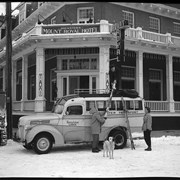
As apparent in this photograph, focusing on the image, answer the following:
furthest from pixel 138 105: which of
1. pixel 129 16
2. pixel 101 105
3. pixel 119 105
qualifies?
pixel 129 16

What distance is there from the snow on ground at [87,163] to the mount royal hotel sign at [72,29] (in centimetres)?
732

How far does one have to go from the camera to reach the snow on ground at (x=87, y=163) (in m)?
7.90

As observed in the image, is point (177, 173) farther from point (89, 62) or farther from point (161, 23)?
point (161, 23)

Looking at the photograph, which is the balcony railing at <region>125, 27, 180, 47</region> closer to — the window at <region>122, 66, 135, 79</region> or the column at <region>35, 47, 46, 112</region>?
the window at <region>122, 66, 135, 79</region>

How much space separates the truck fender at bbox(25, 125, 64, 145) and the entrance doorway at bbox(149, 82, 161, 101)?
1273 centimetres

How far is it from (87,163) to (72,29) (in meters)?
10.1

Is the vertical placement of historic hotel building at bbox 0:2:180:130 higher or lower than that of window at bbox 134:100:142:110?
higher

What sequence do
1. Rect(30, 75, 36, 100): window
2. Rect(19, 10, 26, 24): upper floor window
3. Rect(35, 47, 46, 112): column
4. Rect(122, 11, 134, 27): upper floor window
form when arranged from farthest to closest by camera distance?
Rect(19, 10, 26, 24): upper floor window → Rect(30, 75, 36, 100): window → Rect(122, 11, 134, 27): upper floor window → Rect(35, 47, 46, 112): column

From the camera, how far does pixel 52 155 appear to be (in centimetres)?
1109

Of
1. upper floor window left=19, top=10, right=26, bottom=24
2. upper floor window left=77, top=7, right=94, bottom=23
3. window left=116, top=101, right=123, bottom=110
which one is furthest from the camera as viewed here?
upper floor window left=19, top=10, right=26, bottom=24

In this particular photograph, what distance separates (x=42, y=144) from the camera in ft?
37.8

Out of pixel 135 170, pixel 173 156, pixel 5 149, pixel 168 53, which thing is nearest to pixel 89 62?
pixel 168 53

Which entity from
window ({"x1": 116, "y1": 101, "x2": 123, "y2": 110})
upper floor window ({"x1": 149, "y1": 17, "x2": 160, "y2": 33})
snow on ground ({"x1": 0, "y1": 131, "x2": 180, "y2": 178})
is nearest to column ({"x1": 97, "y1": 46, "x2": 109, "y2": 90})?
window ({"x1": 116, "y1": 101, "x2": 123, "y2": 110})

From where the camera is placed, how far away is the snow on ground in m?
7.90
